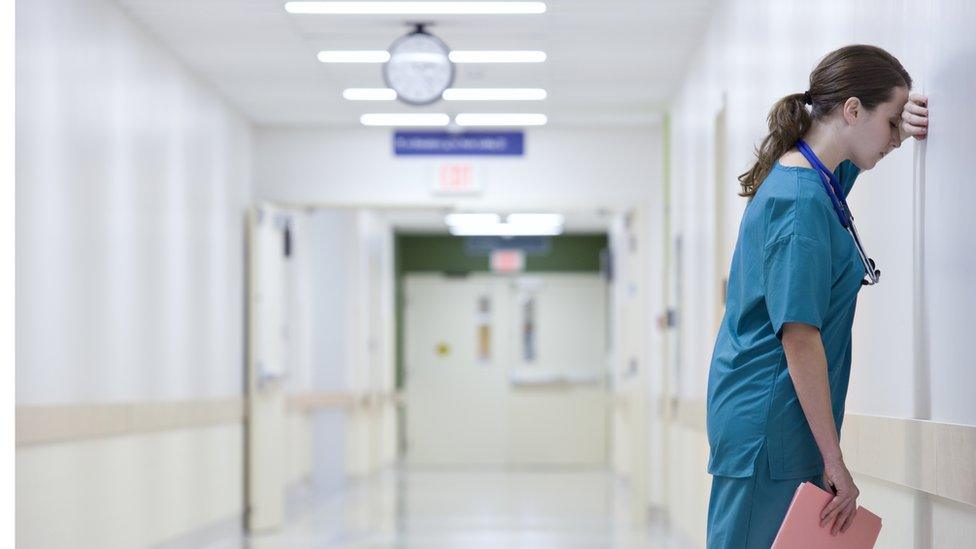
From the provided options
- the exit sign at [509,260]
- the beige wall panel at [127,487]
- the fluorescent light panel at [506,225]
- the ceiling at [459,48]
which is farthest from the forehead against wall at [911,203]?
the exit sign at [509,260]

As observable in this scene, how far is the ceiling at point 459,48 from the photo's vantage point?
6.27 metres

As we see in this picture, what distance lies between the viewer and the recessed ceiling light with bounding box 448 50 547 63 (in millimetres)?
7066

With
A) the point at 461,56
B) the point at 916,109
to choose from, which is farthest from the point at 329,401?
the point at 916,109

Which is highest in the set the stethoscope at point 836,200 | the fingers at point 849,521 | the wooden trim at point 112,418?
the stethoscope at point 836,200

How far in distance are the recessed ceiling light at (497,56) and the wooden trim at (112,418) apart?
252 centimetres

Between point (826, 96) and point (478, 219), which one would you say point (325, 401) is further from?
point (826, 96)

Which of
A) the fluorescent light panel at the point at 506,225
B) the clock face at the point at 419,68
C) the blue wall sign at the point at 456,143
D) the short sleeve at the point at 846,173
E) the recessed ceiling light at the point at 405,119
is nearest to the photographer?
the short sleeve at the point at 846,173

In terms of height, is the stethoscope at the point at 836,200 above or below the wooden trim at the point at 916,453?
above

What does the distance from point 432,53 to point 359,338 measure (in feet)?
20.9

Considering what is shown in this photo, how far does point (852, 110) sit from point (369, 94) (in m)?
5.98

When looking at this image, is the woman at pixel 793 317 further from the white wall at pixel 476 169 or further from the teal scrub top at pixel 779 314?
the white wall at pixel 476 169

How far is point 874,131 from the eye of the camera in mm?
2479

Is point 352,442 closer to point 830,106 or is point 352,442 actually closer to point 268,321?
point 268,321

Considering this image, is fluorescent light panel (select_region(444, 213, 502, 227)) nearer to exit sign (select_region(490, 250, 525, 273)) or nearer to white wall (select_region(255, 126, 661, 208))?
exit sign (select_region(490, 250, 525, 273))
